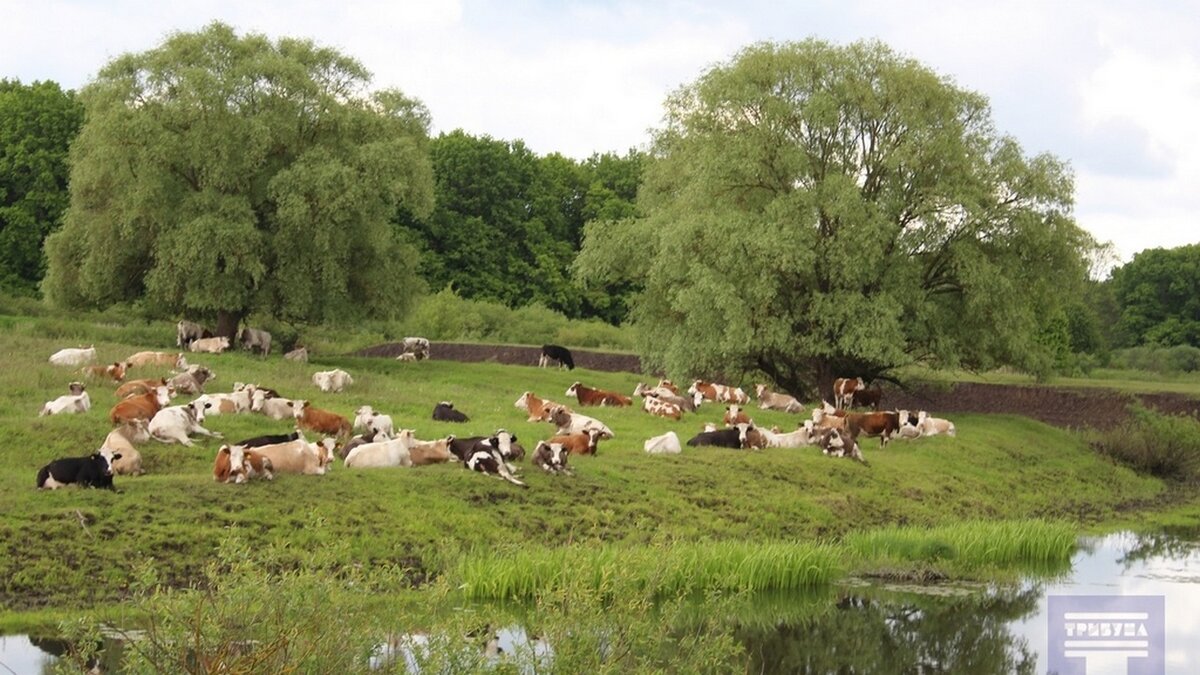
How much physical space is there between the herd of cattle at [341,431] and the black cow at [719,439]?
2 cm

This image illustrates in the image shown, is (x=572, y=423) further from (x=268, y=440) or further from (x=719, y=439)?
(x=268, y=440)

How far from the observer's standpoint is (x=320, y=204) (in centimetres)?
4012

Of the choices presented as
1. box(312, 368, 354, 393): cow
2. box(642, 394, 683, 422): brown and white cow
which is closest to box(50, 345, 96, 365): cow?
box(312, 368, 354, 393): cow

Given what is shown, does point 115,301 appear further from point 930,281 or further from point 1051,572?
point 1051,572

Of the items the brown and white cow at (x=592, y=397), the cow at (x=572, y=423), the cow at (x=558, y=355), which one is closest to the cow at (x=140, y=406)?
the cow at (x=572, y=423)

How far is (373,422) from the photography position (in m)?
24.0

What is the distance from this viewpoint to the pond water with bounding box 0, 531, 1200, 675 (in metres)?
14.9

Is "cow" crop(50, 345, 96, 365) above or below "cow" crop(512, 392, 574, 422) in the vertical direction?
above

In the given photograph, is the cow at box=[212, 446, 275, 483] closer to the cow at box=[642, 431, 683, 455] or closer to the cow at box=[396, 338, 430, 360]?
the cow at box=[642, 431, 683, 455]

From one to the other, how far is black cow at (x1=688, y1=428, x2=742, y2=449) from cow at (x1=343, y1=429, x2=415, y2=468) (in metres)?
6.96

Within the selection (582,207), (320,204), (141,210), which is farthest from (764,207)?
(582,207)

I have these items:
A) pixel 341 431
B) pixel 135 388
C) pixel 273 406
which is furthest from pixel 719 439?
pixel 135 388

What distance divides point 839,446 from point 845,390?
10.1 metres

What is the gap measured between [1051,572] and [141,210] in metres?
28.0
